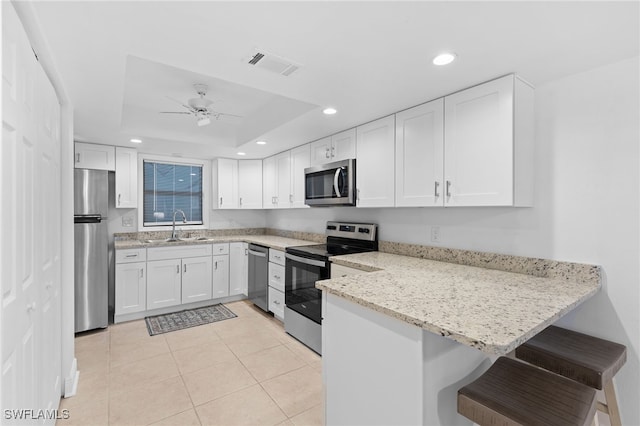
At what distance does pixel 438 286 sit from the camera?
5.49 ft

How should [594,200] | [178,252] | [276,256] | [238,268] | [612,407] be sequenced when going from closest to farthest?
[612,407] → [594,200] → [276,256] → [178,252] → [238,268]

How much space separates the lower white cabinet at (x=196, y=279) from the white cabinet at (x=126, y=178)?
3.37ft

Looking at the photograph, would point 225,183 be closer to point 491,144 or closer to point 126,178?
point 126,178

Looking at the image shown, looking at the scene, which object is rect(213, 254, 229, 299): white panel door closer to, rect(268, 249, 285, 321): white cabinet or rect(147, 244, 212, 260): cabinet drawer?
rect(147, 244, 212, 260): cabinet drawer

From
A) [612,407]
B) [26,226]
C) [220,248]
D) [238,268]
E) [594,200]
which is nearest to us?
[26,226]

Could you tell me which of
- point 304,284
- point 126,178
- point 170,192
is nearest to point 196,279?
point 170,192

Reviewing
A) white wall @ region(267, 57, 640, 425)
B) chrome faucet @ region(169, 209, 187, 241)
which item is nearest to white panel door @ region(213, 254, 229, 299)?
chrome faucet @ region(169, 209, 187, 241)

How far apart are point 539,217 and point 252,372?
2424 millimetres

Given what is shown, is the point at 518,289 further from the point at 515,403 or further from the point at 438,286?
the point at 515,403

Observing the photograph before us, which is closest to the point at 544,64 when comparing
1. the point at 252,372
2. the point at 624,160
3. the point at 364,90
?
the point at 624,160

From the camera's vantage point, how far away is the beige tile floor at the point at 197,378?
201cm

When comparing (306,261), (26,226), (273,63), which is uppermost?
(273,63)

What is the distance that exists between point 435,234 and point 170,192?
381 cm

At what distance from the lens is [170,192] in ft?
15.1
